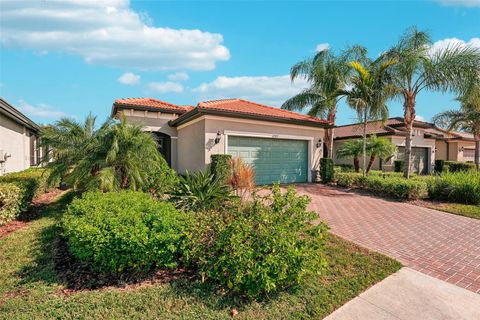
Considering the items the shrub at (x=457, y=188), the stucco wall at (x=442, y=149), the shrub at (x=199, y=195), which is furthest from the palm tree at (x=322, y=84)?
the stucco wall at (x=442, y=149)

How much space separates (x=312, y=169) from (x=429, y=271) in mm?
10846

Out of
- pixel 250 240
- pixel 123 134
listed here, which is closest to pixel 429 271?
pixel 250 240

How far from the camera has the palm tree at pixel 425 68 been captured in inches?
451

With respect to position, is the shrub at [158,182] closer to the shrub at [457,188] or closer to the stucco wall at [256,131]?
the stucco wall at [256,131]

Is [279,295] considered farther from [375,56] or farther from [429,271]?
[375,56]

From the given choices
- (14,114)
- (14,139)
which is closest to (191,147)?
(14,114)

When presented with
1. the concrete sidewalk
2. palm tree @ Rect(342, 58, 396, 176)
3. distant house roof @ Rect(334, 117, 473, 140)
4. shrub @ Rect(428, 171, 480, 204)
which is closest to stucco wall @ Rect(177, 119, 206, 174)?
palm tree @ Rect(342, 58, 396, 176)

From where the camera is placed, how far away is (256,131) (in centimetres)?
1298

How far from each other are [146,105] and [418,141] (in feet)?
75.2

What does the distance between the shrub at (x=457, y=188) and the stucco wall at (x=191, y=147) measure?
10.2 m

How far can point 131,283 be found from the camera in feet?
12.4

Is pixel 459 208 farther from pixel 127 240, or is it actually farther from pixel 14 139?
pixel 14 139

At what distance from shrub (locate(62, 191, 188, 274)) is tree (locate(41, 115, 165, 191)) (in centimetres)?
312

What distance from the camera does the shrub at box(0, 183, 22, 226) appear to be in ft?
21.3
